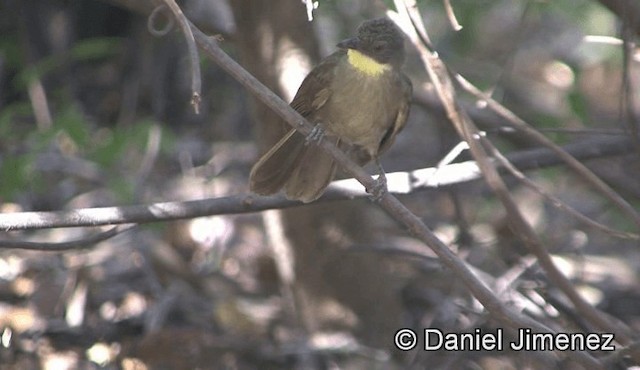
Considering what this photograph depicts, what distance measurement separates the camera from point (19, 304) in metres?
4.50

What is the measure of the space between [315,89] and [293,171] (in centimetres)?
31

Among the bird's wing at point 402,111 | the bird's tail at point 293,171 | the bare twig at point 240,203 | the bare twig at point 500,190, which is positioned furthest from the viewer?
the bird's wing at point 402,111

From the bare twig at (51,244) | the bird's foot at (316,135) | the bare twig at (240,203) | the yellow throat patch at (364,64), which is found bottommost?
the bare twig at (51,244)

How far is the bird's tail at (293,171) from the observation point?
10.3 feet

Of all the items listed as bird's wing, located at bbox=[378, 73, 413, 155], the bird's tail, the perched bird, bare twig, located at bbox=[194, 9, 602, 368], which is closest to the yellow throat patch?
the perched bird

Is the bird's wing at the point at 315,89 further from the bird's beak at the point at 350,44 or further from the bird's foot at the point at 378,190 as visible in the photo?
the bird's foot at the point at 378,190

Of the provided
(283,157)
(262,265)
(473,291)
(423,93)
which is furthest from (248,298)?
(473,291)

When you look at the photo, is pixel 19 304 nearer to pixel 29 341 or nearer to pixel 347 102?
pixel 29 341

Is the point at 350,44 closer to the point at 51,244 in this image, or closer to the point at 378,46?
the point at 378,46

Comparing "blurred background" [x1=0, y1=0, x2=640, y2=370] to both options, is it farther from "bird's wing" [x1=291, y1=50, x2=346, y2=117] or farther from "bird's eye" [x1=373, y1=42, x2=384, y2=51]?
"bird's wing" [x1=291, y1=50, x2=346, y2=117]

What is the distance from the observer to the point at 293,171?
325 cm

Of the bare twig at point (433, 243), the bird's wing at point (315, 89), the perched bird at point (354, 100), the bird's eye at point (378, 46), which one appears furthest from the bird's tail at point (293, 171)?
the bare twig at point (433, 243)

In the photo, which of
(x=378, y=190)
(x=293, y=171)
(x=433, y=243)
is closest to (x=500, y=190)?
(x=433, y=243)

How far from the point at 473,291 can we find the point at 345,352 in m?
1.73
